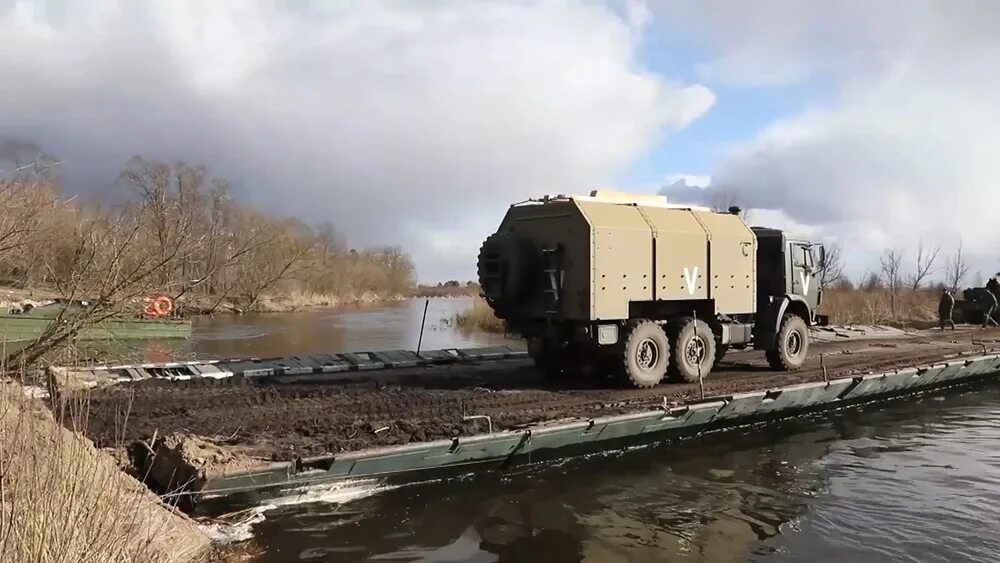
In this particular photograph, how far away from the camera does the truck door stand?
13.8 metres

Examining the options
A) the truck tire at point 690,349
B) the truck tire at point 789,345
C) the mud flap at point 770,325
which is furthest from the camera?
the truck tire at point 789,345

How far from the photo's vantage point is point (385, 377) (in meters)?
11.7

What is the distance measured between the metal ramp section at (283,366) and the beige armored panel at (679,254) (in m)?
4.10

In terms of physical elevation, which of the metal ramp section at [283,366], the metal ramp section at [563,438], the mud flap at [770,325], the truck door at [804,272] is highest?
the truck door at [804,272]

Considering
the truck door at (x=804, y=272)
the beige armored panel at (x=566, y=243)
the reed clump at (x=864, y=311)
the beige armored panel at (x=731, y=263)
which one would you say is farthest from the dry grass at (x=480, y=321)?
the beige armored panel at (x=566, y=243)

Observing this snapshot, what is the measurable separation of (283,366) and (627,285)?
532 centimetres

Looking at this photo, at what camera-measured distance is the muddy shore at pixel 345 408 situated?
288 inches

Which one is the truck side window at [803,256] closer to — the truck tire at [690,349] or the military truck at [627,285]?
the military truck at [627,285]

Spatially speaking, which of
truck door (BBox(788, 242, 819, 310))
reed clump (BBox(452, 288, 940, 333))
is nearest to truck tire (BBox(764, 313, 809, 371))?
truck door (BBox(788, 242, 819, 310))

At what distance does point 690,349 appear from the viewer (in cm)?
1178

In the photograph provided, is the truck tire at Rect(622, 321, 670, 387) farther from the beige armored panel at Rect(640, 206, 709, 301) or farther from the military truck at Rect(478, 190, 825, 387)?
the beige armored panel at Rect(640, 206, 709, 301)

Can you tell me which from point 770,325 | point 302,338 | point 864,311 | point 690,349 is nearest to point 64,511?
point 690,349

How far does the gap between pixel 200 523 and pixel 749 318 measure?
9.66 meters

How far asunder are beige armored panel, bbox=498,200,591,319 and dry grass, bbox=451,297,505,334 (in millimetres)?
18366
